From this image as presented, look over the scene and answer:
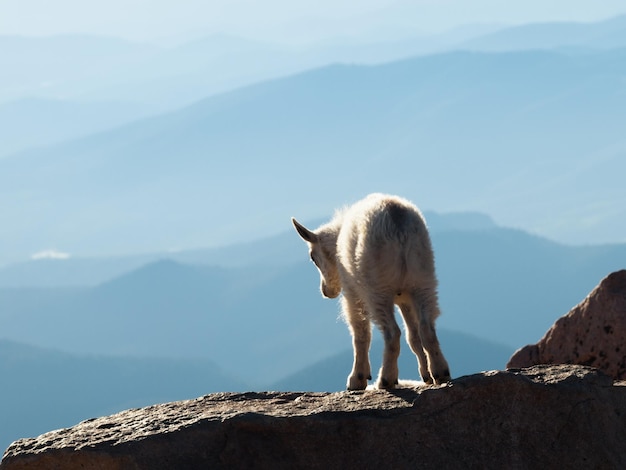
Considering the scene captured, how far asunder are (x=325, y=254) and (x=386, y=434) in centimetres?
406

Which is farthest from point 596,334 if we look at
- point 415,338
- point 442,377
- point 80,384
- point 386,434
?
point 80,384

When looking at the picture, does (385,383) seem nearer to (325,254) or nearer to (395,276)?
(395,276)

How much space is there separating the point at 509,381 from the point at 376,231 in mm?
2247

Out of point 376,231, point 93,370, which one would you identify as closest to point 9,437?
point 93,370

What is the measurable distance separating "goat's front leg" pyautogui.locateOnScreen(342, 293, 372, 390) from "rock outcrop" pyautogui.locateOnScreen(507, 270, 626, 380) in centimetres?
255

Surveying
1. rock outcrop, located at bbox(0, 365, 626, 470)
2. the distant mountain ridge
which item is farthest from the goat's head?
the distant mountain ridge

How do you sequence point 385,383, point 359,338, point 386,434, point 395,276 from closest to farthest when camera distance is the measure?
point 386,434 < point 395,276 < point 385,383 < point 359,338

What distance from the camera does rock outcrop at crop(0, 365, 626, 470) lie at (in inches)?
318

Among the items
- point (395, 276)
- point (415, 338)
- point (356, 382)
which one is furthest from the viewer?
point (356, 382)

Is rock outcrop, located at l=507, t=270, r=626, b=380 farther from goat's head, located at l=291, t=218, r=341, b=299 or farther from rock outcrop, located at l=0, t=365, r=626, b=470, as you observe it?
rock outcrop, located at l=0, t=365, r=626, b=470

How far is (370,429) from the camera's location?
8.23 m

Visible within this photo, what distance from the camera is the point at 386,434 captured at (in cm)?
821

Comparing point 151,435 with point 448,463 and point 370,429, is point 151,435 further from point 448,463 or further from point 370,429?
point 448,463

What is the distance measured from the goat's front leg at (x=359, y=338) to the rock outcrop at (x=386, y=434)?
213cm
